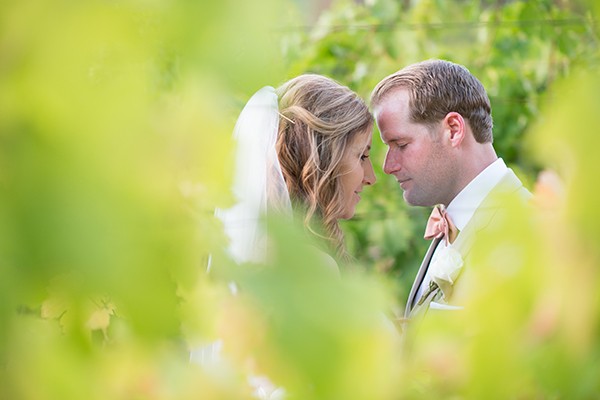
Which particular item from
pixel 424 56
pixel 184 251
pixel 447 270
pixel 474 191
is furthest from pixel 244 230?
pixel 424 56

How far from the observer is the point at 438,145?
2.68 m

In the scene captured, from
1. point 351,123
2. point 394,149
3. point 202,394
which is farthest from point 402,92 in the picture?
point 202,394

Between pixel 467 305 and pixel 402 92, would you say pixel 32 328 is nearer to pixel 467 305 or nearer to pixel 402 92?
pixel 467 305

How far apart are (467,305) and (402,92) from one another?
8.06ft

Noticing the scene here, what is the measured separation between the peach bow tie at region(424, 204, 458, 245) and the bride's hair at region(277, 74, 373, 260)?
42cm

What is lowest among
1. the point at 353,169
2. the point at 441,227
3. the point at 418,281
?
the point at 418,281

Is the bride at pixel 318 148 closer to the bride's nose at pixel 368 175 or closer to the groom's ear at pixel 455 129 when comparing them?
the bride's nose at pixel 368 175

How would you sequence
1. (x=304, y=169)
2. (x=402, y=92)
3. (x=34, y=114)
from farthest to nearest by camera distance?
(x=402, y=92)
(x=304, y=169)
(x=34, y=114)

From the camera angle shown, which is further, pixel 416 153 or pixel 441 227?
pixel 416 153

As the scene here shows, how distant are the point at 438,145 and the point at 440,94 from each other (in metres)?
0.16

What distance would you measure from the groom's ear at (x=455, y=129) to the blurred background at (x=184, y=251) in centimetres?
236

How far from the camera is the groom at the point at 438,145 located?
2650 millimetres

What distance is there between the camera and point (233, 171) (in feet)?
0.89

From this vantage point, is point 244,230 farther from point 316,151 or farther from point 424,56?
point 424,56
